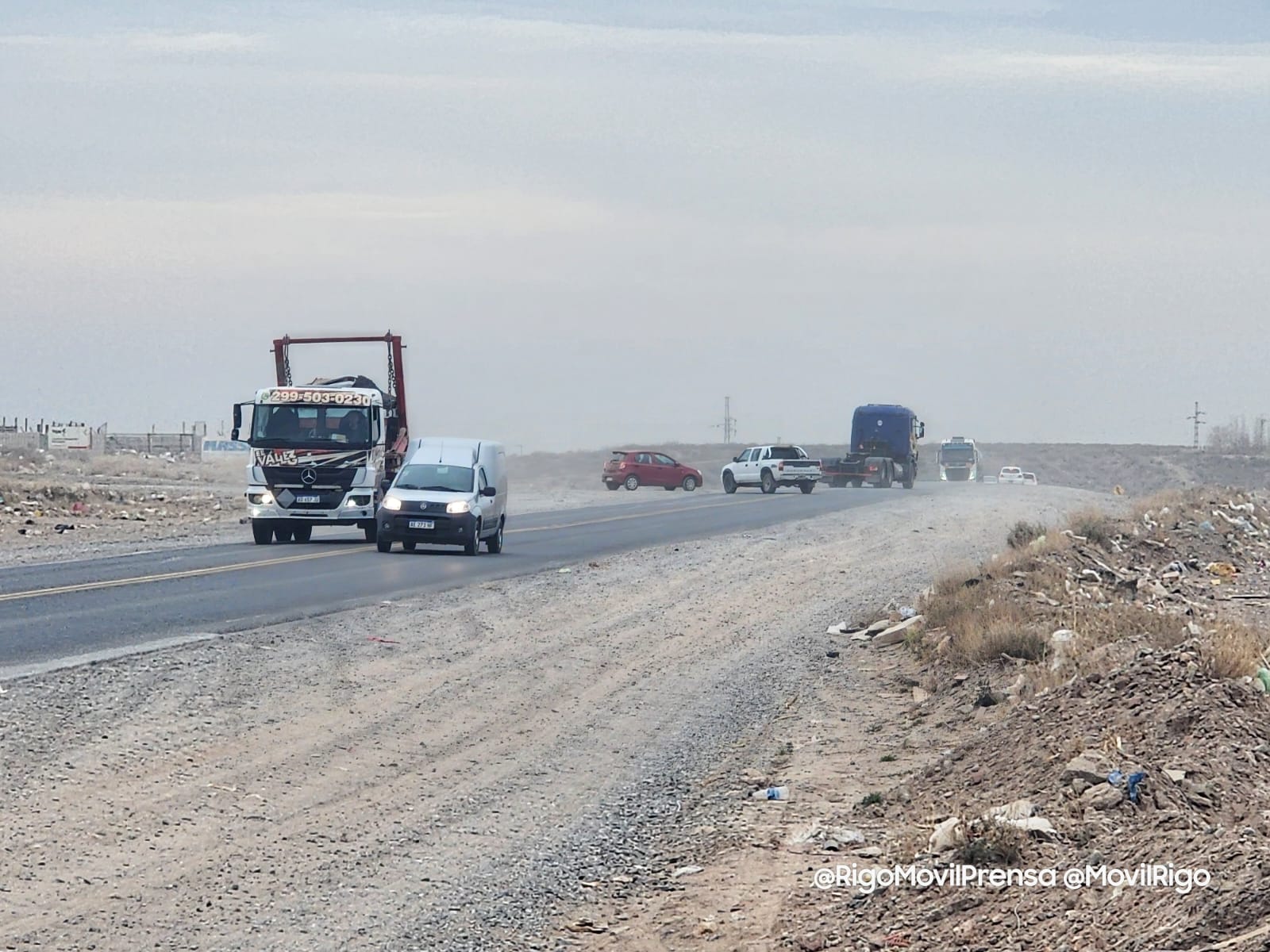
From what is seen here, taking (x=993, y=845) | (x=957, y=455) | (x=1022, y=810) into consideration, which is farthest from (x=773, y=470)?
(x=993, y=845)

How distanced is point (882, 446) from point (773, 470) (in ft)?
20.2

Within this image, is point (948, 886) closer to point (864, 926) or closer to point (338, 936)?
point (864, 926)

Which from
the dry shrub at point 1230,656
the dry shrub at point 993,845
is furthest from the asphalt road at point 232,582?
the dry shrub at point 1230,656

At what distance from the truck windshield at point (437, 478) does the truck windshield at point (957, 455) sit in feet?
209

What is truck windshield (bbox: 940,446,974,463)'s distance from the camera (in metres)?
89.6

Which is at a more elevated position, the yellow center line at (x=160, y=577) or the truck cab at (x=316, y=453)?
the truck cab at (x=316, y=453)

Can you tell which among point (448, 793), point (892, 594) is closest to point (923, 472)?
point (892, 594)

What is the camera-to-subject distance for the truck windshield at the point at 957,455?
89625 millimetres

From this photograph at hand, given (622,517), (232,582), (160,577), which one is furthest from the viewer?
(622,517)

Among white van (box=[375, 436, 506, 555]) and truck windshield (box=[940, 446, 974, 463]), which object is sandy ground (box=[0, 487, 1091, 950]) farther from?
truck windshield (box=[940, 446, 974, 463])

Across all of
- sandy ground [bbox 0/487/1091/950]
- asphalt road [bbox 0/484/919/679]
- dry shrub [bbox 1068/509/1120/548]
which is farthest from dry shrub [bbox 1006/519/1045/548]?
sandy ground [bbox 0/487/1091/950]

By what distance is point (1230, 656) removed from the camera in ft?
34.1

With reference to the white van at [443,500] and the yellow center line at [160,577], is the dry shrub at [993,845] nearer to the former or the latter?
the yellow center line at [160,577]

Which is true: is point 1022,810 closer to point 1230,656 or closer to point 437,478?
point 1230,656
